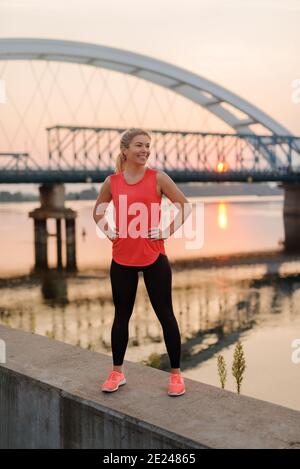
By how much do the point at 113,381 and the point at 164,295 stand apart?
767 mm

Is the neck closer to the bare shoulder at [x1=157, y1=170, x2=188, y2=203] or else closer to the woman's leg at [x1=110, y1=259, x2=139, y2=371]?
the bare shoulder at [x1=157, y1=170, x2=188, y2=203]

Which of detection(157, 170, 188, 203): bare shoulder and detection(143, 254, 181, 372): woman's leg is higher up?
detection(157, 170, 188, 203): bare shoulder

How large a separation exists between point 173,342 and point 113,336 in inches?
19.5

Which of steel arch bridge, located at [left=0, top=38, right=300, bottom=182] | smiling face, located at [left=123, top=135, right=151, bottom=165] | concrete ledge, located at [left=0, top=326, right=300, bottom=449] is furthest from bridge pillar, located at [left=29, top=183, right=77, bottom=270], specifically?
smiling face, located at [left=123, top=135, right=151, bottom=165]

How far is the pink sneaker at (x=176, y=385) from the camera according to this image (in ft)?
14.3

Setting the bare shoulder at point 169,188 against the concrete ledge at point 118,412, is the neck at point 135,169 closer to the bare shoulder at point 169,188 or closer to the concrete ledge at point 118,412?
the bare shoulder at point 169,188

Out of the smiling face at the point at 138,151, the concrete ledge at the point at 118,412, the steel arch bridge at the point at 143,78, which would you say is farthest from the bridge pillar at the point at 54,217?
the smiling face at the point at 138,151

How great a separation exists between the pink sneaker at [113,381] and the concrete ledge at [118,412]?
2.3 inches

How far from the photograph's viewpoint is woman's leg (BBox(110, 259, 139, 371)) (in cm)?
444
